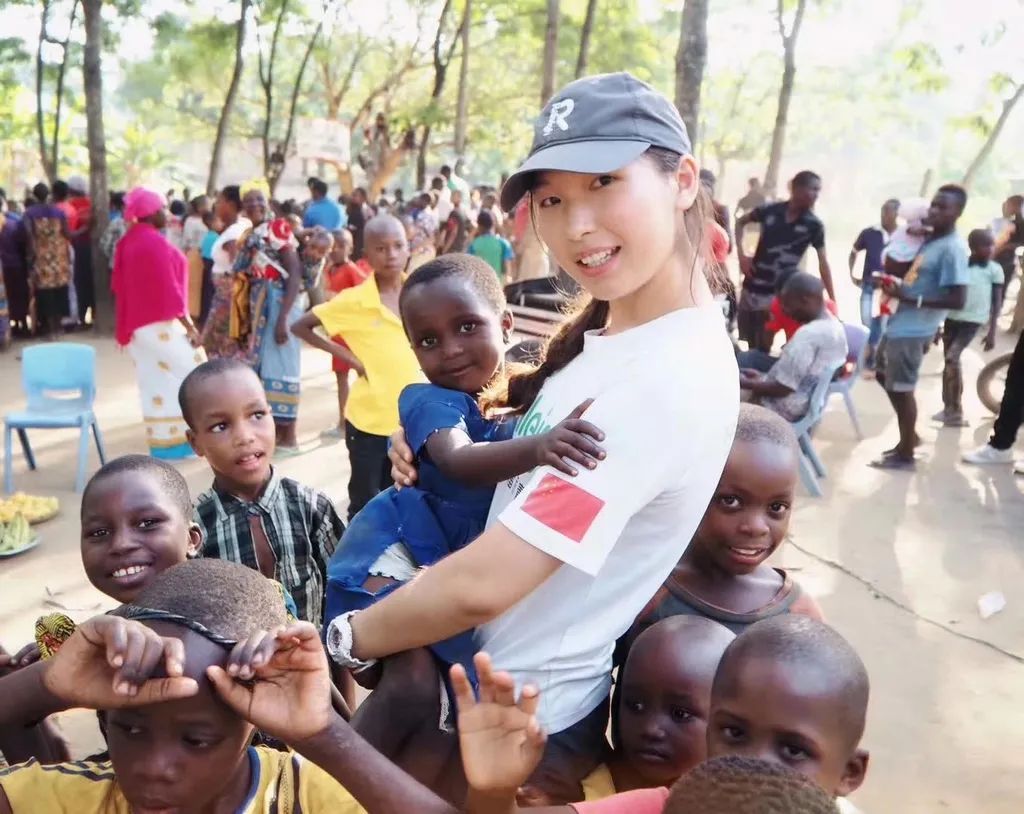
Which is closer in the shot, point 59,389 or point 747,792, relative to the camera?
point 747,792

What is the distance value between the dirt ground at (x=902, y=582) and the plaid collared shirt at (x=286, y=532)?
3.69 ft

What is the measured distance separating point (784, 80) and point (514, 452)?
1346 cm

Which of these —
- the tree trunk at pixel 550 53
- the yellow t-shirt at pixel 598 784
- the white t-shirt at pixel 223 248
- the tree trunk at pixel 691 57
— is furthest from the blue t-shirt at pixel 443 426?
the tree trunk at pixel 550 53

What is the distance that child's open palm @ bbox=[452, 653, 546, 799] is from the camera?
→ 3.34 feet

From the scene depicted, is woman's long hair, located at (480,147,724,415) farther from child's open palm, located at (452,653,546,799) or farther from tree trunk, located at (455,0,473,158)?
tree trunk, located at (455,0,473,158)

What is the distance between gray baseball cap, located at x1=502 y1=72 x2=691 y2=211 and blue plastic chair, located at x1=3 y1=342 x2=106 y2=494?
4904mm

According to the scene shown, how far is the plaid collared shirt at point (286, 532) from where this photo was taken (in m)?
2.49

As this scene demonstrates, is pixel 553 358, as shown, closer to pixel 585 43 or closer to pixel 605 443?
pixel 605 443

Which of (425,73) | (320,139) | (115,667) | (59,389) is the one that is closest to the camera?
(115,667)

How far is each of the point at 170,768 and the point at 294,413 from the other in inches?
203

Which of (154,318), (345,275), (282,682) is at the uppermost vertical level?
(282,682)

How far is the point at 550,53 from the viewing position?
12.5 m

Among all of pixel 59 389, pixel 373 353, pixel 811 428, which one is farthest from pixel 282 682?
pixel 811 428

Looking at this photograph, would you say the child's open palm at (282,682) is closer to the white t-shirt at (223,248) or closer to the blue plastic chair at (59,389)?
the blue plastic chair at (59,389)
